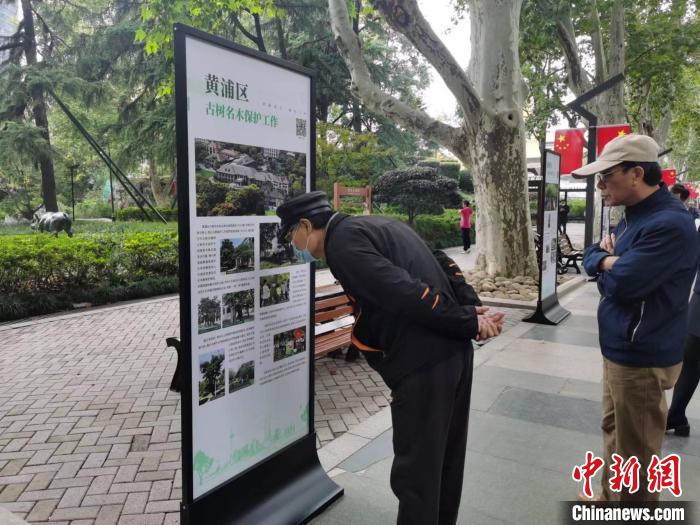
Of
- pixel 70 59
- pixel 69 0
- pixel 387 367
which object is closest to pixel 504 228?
pixel 387 367

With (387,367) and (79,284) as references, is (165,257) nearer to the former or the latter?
(79,284)

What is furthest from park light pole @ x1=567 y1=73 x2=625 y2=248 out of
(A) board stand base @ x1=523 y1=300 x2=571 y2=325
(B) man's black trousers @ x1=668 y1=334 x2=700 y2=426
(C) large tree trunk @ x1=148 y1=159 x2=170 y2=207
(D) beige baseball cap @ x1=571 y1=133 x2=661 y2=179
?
(C) large tree trunk @ x1=148 y1=159 x2=170 y2=207

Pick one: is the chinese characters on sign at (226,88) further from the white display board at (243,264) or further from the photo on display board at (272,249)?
the photo on display board at (272,249)

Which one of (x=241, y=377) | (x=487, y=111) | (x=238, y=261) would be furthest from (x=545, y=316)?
(x=238, y=261)

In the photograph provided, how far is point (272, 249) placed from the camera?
2.74m

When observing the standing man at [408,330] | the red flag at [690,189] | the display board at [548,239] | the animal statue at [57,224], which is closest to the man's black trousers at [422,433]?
the standing man at [408,330]

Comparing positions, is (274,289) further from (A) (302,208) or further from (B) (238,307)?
(A) (302,208)

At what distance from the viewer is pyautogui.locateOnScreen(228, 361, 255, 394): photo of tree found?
2547 millimetres

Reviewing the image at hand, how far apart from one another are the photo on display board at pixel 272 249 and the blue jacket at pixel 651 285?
1582 mm

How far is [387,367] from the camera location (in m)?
2.16

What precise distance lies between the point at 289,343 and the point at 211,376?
58 cm

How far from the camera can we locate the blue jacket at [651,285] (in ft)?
7.83

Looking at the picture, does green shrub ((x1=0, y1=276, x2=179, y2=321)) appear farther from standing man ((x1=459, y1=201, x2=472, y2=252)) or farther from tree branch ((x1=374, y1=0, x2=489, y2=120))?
standing man ((x1=459, y1=201, x2=472, y2=252))

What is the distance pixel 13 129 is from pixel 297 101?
60.4 ft
